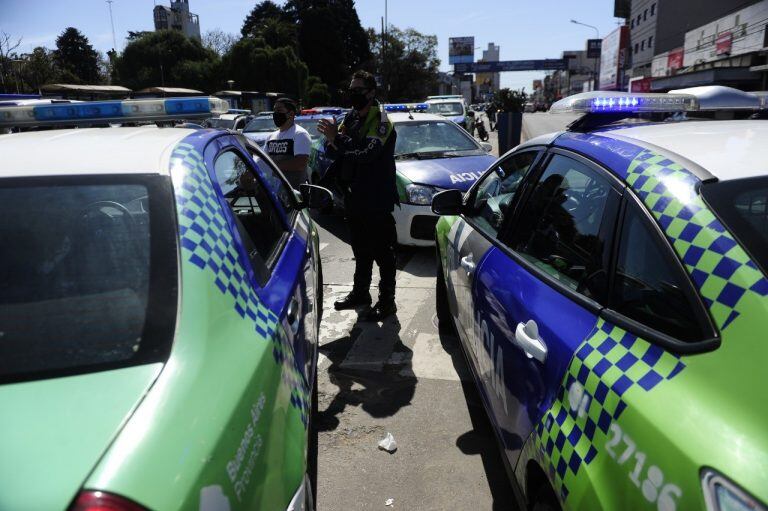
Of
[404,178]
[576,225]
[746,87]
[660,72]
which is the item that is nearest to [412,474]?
[576,225]

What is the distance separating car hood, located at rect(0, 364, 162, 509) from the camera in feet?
3.39

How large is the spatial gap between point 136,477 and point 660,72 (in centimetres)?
4607

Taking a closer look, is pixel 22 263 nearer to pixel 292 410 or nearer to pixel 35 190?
pixel 35 190

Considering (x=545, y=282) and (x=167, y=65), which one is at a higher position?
(x=167, y=65)

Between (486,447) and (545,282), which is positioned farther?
(486,447)

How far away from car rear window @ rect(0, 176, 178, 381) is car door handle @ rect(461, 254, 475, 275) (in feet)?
5.41

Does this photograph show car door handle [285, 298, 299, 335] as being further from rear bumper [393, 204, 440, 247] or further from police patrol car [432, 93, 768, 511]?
rear bumper [393, 204, 440, 247]

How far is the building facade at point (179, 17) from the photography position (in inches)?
2795

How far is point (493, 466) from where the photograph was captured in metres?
2.84

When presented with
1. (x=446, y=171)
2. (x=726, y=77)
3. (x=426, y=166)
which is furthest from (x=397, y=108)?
(x=726, y=77)

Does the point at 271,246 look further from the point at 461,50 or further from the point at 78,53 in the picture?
the point at 461,50

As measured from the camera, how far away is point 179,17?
72.1m

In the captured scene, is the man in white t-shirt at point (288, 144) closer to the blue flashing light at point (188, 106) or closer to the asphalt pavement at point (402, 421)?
the asphalt pavement at point (402, 421)

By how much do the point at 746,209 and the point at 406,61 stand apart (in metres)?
63.3
